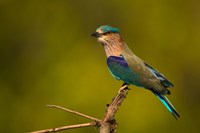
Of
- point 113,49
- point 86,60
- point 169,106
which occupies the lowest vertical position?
point 86,60

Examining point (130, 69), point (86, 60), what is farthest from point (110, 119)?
point (86, 60)

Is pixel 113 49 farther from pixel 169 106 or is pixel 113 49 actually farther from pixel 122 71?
pixel 169 106

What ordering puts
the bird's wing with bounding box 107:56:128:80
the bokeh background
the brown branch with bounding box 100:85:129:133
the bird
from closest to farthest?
the brown branch with bounding box 100:85:129:133 < the bird < the bird's wing with bounding box 107:56:128:80 < the bokeh background

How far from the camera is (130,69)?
894 cm

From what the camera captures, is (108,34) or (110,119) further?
(108,34)

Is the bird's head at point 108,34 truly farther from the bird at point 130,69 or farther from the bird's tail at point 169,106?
the bird's tail at point 169,106

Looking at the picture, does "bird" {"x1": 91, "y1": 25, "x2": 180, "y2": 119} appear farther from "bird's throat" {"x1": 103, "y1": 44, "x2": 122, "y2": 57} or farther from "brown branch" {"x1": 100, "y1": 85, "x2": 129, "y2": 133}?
"brown branch" {"x1": 100, "y1": 85, "x2": 129, "y2": 133}

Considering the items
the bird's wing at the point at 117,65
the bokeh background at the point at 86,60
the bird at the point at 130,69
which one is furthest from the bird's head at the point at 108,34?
the bokeh background at the point at 86,60

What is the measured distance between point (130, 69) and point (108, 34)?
617 millimetres

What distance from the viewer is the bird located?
8539 mm

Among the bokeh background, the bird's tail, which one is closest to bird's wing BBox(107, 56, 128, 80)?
the bird's tail

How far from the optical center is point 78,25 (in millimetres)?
19938

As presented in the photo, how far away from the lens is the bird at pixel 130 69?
8.54 metres

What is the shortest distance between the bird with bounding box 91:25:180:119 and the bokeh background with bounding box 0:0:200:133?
718 cm
